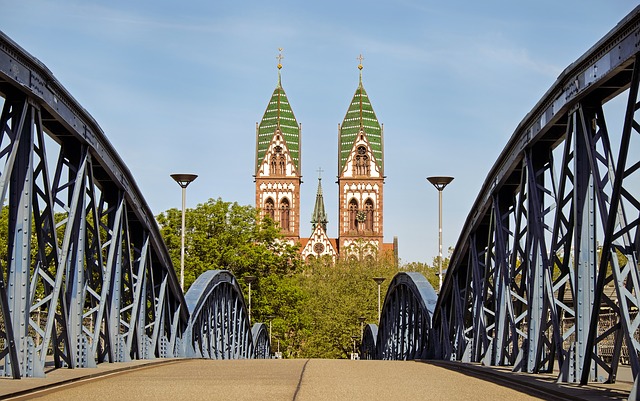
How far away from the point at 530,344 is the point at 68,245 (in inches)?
262

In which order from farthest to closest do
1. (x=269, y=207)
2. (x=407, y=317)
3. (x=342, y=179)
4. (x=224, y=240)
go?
(x=342, y=179), (x=269, y=207), (x=224, y=240), (x=407, y=317)

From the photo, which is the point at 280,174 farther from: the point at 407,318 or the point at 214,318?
the point at 214,318

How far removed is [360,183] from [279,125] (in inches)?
614

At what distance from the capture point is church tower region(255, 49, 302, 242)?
169125 millimetres

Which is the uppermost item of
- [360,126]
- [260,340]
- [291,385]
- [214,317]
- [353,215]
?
[360,126]

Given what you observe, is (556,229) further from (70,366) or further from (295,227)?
(295,227)

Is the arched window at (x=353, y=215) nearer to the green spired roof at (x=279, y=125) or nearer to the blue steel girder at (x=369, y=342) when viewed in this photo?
the green spired roof at (x=279, y=125)

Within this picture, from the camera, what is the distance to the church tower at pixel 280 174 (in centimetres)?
16912

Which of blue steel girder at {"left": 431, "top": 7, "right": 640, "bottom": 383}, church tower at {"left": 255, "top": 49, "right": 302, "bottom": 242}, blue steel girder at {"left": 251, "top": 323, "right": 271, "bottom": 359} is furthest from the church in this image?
blue steel girder at {"left": 431, "top": 7, "right": 640, "bottom": 383}

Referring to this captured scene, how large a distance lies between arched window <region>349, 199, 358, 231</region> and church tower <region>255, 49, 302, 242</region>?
7.88 metres

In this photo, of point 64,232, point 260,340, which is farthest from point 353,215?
point 64,232

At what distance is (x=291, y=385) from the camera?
14258mm

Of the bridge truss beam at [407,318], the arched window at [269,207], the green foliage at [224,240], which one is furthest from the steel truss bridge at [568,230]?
the arched window at [269,207]

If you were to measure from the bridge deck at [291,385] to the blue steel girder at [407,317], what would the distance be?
33.9 ft
